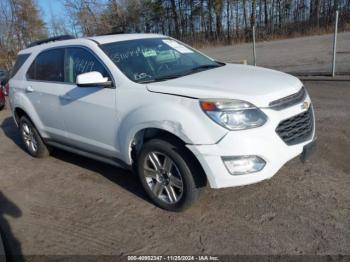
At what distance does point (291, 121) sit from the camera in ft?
11.0

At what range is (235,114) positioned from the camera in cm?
314

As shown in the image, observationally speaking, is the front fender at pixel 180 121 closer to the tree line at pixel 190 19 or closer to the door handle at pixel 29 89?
Result: the door handle at pixel 29 89

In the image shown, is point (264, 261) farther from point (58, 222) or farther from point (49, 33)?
point (49, 33)

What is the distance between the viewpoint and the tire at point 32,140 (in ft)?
18.9

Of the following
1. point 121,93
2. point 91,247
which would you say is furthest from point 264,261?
point 121,93

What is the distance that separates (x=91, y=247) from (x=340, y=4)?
104ft

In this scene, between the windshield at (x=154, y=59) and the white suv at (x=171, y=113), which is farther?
the windshield at (x=154, y=59)

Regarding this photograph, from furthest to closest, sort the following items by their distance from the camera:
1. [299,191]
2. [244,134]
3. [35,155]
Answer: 1. [35,155]
2. [299,191]
3. [244,134]

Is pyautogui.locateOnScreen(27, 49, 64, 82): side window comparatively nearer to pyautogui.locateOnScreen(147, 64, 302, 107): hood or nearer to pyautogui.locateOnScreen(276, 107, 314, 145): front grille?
pyautogui.locateOnScreen(147, 64, 302, 107): hood

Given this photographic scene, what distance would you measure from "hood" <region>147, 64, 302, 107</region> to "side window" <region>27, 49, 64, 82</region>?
180cm

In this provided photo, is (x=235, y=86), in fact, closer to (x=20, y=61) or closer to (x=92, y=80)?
(x=92, y=80)

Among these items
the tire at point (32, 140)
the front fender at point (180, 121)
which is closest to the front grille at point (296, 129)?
the front fender at point (180, 121)

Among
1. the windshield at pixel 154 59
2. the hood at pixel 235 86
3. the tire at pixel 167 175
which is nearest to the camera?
the hood at pixel 235 86

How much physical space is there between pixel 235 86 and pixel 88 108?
1.80 meters
